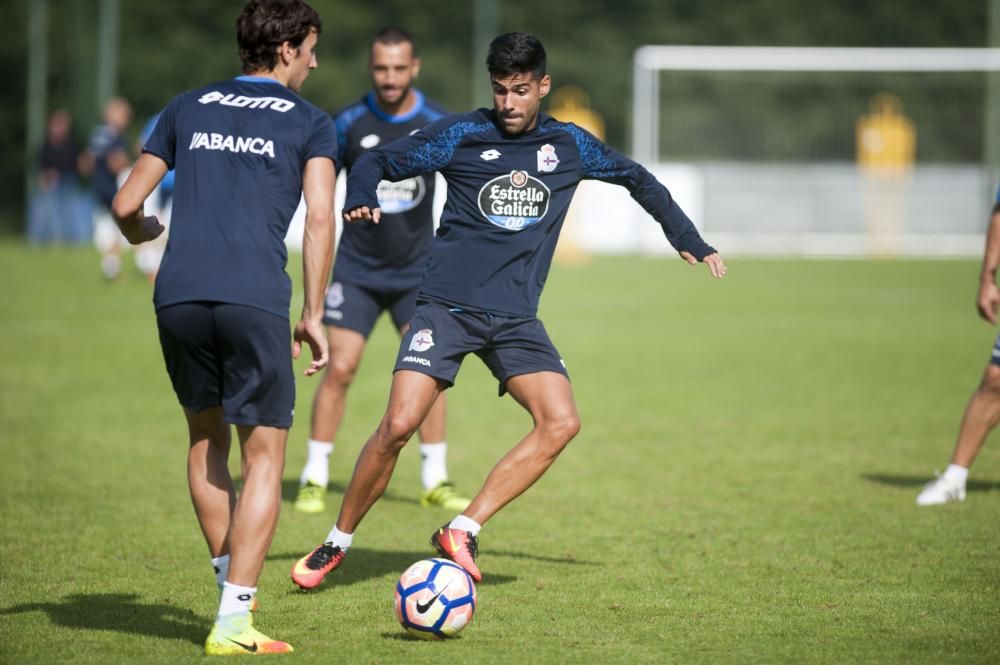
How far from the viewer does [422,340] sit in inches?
228

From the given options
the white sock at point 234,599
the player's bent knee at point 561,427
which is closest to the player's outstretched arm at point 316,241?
the white sock at point 234,599

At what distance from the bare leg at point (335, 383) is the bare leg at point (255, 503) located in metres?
3.11

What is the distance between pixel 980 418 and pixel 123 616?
4847 millimetres

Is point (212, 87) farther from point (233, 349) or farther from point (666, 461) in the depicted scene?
point (666, 461)

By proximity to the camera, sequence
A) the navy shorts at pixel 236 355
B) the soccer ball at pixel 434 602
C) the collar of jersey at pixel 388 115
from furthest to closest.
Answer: the collar of jersey at pixel 388 115 < the soccer ball at pixel 434 602 < the navy shorts at pixel 236 355

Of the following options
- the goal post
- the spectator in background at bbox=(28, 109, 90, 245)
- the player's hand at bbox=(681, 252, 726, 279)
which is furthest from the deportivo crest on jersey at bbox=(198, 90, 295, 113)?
the spectator in background at bbox=(28, 109, 90, 245)

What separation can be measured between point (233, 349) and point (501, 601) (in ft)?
5.70

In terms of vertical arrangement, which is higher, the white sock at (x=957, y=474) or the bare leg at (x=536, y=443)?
the bare leg at (x=536, y=443)

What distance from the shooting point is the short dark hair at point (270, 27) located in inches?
188

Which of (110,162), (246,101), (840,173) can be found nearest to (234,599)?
(246,101)

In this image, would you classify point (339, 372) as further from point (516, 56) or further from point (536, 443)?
point (516, 56)

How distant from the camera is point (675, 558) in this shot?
6.48 meters

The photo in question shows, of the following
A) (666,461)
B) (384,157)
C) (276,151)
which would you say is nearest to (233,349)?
(276,151)

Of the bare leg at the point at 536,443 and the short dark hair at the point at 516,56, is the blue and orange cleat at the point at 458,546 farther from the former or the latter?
the short dark hair at the point at 516,56
